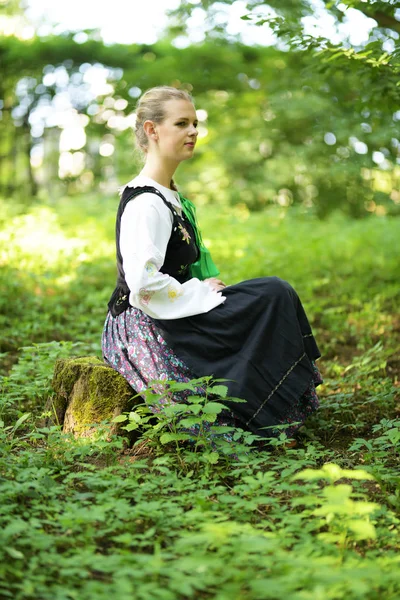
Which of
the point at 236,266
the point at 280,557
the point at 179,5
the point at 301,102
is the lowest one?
the point at 236,266

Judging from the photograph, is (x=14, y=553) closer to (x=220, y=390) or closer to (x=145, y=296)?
(x=220, y=390)

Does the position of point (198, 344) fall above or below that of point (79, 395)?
above

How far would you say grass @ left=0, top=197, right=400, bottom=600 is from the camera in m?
1.81

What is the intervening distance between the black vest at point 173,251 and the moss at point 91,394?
35 centimetres

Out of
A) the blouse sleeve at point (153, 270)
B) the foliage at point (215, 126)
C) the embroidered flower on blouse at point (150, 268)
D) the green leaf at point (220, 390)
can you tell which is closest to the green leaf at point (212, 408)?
the green leaf at point (220, 390)

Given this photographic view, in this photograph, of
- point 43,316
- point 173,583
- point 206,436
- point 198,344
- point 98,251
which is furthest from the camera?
point 98,251

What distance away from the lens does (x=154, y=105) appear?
11.1 ft

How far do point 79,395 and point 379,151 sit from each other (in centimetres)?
1015

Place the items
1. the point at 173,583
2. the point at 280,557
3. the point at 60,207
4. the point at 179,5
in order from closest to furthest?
the point at 173,583 < the point at 280,557 < the point at 179,5 < the point at 60,207

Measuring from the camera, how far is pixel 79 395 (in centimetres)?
330

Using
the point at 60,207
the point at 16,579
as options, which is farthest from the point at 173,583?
the point at 60,207

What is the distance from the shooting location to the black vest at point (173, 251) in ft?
10.7

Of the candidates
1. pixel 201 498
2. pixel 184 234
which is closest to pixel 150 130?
pixel 184 234

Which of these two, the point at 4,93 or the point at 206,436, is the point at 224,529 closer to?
Result: the point at 206,436
